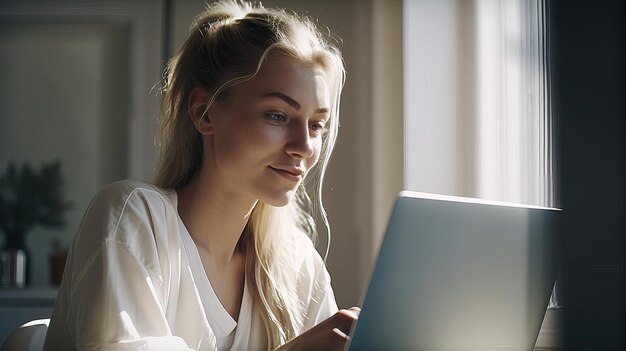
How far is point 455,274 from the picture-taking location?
81 centimetres

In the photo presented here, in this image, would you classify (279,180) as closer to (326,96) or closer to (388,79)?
(326,96)

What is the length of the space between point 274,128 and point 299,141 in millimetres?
43

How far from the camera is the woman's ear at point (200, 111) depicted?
1.24 metres

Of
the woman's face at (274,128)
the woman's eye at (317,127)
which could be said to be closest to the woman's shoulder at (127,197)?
the woman's face at (274,128)

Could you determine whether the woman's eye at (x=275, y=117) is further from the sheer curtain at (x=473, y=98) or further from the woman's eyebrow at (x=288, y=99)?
the sheer curtain at (x=473, y=98)

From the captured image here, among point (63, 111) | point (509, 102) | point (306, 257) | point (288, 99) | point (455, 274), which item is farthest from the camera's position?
point (63, 111)

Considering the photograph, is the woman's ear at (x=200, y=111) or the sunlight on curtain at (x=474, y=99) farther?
the sunlight on curtain at (x=474, y=99)

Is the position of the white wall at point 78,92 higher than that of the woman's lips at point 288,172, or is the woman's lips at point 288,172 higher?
the white wall at point 78,92

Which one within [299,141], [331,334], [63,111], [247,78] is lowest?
[331,334]

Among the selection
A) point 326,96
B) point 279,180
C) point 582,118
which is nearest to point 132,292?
point 279,180

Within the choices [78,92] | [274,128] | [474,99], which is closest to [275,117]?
[274,128]

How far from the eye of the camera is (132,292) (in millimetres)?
976

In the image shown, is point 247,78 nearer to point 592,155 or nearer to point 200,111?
point 200,111

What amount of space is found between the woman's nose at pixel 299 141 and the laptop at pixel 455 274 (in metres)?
0.40
